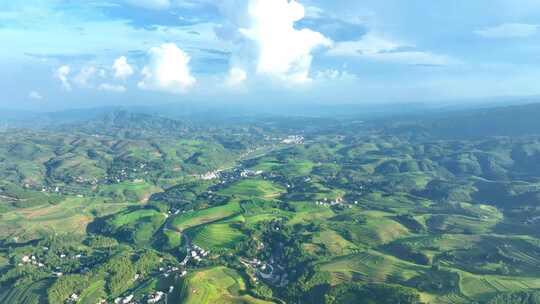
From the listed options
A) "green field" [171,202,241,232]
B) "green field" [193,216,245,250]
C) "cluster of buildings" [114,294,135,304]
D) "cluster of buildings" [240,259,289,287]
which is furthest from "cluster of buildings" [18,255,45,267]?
"cluster of buildings" [240,259,289,287]

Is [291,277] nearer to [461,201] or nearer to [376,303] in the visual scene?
[376,303]

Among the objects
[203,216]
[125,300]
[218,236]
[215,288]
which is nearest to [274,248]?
[218,236]

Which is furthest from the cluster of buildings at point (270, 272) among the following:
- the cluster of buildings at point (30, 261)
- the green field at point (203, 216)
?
the cluster of buildings at point (30, 261)

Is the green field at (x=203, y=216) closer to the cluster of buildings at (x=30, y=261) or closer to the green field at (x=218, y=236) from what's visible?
the green field at (x=218, y=236)

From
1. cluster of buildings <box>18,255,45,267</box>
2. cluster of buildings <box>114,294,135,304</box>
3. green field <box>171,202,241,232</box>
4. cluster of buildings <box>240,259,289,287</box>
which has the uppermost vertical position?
green field <box>171,202,241,232</box>

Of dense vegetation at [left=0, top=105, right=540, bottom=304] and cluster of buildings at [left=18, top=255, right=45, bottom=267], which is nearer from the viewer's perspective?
dense vegetation at [left=0, top=105, right=540, bottom=304]

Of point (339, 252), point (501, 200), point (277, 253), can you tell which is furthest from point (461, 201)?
point (277, 253)

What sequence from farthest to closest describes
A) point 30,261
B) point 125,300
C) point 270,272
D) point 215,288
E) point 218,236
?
1. point 218,236
2. point 30,261
3. point 270,272
4. point 215,288
5. point 125,300

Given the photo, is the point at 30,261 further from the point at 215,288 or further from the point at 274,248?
the point at 274,248

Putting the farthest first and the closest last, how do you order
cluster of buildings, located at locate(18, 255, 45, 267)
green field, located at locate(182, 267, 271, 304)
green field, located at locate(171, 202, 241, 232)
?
green field, located at locate(171, 202, 241, 232) < cluster of buildings, located at locate(18, 255, 45, 267) < green field, located at locate(182, 267, 271, 304)

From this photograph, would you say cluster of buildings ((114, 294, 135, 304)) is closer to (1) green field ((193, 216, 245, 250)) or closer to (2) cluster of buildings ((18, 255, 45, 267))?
(2) cluster of buildings ((18, 255, 45, 267))

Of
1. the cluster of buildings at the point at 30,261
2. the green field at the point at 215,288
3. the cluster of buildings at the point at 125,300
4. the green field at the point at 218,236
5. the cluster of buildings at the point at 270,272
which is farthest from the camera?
the green field at the point at 218,236

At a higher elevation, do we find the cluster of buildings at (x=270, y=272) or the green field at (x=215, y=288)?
the green field at (x=215, y=288)
